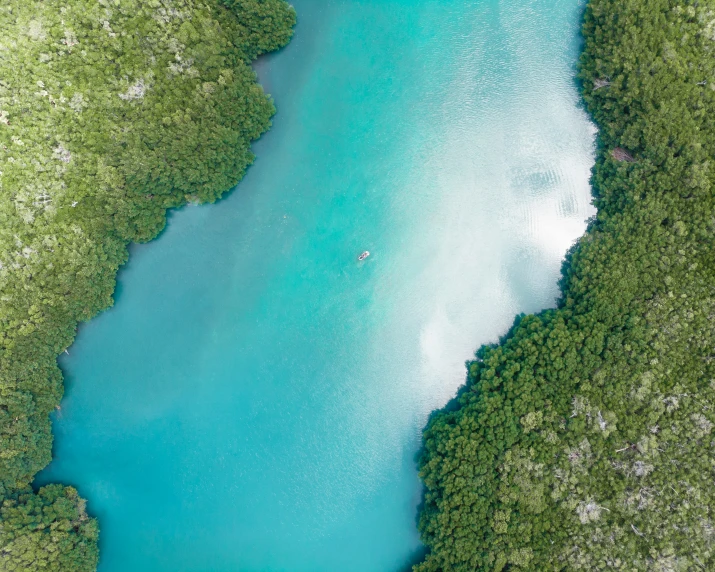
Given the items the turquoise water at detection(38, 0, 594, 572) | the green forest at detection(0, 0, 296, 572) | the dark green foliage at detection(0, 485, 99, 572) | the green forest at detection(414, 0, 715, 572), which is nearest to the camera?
the green forest at detection(414, 0, 715, 572)

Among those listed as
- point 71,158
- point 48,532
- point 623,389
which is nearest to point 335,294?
point 623,389

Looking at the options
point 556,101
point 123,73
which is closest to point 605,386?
point 556,101

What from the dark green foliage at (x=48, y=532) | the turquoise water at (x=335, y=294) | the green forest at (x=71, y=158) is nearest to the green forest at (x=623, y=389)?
the turquoise water at (x=335, y=294)

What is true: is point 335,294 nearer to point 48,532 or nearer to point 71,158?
point 71,158

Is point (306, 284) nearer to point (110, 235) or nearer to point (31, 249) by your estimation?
point (110, 235)

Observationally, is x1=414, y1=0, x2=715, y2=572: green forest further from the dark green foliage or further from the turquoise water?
the dark green foliage

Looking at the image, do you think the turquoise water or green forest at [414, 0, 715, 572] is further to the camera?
the turquoise water

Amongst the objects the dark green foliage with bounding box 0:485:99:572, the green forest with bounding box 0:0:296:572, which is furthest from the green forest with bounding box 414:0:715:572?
the green forest with bounding box 0:0:296:572
